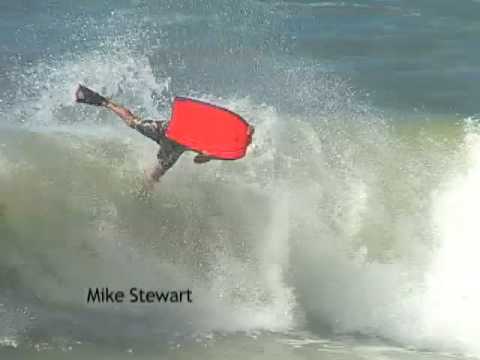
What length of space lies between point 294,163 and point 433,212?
196 cm

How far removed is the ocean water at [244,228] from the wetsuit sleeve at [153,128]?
1190 millimetres

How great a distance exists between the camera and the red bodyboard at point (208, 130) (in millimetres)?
9242

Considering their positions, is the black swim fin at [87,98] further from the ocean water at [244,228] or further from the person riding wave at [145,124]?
the ocean water at [244,228]

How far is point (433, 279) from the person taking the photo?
998 centimetres

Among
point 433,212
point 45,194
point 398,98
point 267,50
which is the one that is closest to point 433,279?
point 433,212

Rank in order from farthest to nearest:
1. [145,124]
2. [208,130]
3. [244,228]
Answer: [244,228] < [145,124] < [208,130]

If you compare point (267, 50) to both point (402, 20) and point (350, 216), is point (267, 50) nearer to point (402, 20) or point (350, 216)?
point (402, 20)

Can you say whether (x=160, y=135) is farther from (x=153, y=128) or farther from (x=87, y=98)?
(x=87, y=98)

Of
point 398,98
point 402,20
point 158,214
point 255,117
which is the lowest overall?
point 158,214

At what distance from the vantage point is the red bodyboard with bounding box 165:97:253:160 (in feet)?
30.3

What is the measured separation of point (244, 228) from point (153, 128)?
70.5 inches

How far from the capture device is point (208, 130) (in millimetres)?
9297

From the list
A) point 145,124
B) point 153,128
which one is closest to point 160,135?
point 153,128

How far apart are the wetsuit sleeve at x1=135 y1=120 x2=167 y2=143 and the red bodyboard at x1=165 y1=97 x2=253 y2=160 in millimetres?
95
